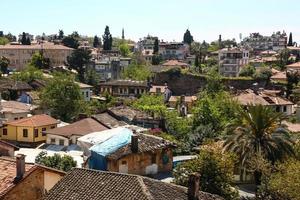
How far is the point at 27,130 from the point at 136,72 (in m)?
55.4

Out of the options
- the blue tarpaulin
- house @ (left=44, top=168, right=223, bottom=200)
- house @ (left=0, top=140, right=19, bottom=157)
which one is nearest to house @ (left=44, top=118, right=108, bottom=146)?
the blue tarpaulin

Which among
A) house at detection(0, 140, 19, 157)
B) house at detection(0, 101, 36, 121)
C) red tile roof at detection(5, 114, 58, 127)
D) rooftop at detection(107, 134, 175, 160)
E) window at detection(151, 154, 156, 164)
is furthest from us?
house at detection(0, 101, 36, 121)

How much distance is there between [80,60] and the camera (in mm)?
104938

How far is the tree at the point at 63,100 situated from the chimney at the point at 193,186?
150ft

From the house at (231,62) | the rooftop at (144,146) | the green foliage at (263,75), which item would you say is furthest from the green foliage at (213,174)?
the house at (231,62)

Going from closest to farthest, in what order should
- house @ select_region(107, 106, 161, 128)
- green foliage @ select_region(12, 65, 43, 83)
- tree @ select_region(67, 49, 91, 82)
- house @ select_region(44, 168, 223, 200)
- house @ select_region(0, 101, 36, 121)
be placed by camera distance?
1. house @ select_region(44, 168, 223, 200)
2. house @ select_region(107, 106, 161, 128)
3. house @ select_region(0, 101, 36, 121)
4. green foliage @ select_region(12, 65, 43, 83)
5. tree @ select_region(67, 49, 91, 82)

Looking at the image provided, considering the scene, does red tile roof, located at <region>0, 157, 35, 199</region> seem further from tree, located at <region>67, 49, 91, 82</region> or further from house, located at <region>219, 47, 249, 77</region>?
house, located at <region>219, 47, 249, 77</region>

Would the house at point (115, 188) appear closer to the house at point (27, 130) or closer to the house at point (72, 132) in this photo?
the house at point (72, 132)

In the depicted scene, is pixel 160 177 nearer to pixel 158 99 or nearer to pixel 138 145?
pixel 138 145

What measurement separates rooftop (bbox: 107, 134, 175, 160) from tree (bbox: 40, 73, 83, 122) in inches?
1249

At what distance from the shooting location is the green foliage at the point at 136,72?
10551 cm

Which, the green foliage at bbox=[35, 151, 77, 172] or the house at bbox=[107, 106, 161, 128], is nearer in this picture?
the green foliage at bbox=[35, 151, 77, 172]

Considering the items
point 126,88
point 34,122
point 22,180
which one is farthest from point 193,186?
point 126,88

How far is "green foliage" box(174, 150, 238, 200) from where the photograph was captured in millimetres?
28575
